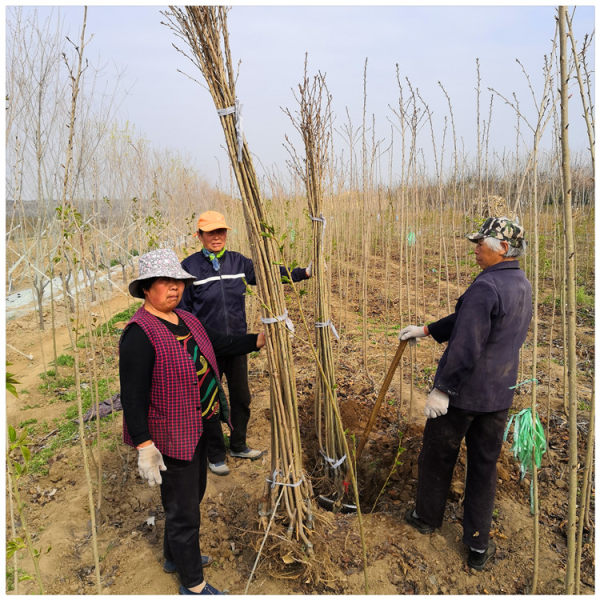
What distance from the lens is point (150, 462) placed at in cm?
159

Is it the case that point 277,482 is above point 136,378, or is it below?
below

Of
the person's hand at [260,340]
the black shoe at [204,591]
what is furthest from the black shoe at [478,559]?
the person's hand at [260,340]

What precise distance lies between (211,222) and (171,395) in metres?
1.33

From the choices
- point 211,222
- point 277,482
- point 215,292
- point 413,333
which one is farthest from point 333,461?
point 211,222

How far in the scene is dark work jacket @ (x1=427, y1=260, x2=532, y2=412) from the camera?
1.86 metres

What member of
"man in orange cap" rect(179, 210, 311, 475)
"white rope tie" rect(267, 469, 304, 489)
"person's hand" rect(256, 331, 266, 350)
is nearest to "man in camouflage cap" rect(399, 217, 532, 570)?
"white rope tie" rect(267, 469, 304, 489)

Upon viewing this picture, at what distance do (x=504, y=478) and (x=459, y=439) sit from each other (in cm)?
77

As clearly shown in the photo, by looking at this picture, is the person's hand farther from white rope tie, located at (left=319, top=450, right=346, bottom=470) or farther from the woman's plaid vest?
white rope tie, located at (left=319, top=450, right=346, bottom=470)

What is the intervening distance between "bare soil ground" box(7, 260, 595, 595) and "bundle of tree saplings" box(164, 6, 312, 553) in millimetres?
184

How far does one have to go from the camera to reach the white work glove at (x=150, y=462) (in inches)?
62.2

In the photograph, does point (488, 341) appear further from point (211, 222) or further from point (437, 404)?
point (211, 222)

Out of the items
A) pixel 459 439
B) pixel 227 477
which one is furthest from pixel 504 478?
pixel 227 477

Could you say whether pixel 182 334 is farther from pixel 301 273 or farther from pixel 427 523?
pixel 427 523

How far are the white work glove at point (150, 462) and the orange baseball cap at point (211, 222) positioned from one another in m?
1.45
